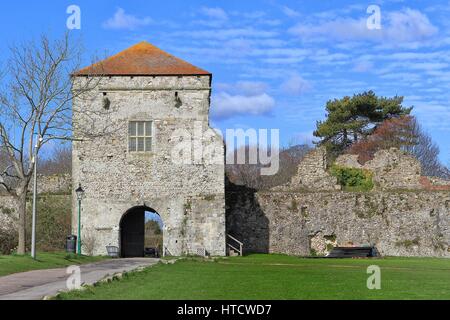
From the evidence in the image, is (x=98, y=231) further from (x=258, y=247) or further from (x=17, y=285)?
(x=17, y=285)

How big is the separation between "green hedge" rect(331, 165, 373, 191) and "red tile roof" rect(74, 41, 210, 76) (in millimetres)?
13453

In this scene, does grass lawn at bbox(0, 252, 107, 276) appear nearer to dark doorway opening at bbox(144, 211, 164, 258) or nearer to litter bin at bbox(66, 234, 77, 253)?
litter bin at bbox(66, 234, 77, 253)

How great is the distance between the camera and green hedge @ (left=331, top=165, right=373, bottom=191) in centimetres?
4619

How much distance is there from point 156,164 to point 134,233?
4.88 m

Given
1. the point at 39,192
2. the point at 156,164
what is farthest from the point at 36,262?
the point at 39,192

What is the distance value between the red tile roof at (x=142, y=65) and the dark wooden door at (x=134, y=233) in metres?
7.68

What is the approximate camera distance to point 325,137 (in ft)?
247

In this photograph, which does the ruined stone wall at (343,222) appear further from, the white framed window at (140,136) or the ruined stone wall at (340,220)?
the white framed window at (140,136)

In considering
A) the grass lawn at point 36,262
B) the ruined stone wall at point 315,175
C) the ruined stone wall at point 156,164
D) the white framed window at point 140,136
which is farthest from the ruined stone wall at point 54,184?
the ruined stone wall at point 315,175

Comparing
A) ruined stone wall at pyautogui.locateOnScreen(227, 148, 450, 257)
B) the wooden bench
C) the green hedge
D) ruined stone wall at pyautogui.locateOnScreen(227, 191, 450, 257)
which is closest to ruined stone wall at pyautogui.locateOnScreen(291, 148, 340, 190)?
ruined stone wall at pyautogui.locateOnScreen(227, 148, 450, 257)

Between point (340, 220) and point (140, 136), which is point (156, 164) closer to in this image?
point (140, 136)

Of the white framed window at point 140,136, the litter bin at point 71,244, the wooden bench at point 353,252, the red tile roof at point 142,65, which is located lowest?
the wooden bench at point 353,252

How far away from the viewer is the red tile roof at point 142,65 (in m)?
36.9
